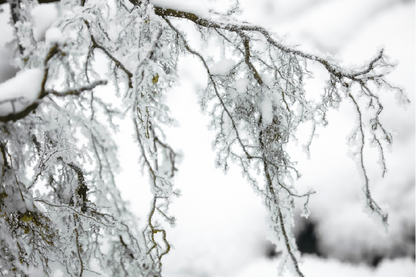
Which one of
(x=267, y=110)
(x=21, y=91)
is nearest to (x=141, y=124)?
(x=21, y=91)

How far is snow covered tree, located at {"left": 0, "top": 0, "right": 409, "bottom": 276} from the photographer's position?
1236 mm

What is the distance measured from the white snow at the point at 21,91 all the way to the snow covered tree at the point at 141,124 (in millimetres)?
136

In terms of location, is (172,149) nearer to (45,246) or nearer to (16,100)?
(16,100)

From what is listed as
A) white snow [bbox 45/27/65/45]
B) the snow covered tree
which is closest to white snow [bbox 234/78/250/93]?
the snow covered tree

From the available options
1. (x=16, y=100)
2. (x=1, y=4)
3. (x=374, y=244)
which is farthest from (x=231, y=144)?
(x=374, y=244)

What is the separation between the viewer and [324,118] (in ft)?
5.70

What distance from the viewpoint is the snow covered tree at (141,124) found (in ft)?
4.06

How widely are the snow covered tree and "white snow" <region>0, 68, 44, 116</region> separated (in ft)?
0.45

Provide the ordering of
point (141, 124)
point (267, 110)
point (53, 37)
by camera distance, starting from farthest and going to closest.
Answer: point (267, 110), point (141, 124), point (53, 37)

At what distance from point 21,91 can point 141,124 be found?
0.57 m

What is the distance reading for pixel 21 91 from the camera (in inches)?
38.7

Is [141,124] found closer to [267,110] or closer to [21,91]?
[21,91]

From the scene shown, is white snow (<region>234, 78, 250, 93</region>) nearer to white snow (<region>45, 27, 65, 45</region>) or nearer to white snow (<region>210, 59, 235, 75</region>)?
white snow (<region>210, 59, 235, 75</region>)

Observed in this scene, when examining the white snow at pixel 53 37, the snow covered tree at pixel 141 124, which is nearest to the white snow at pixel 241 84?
the snow covered tree at pixel 141 124
